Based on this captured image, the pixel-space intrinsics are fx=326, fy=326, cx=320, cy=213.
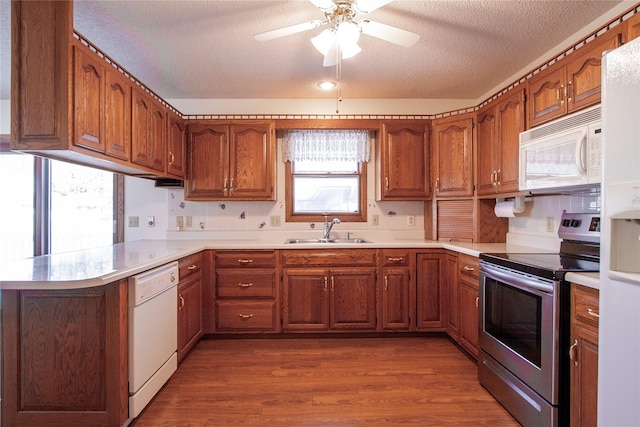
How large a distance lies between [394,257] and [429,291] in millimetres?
435

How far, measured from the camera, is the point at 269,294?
286 centimetres

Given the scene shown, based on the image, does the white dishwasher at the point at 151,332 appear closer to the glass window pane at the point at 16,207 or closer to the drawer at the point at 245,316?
the drawer at the point at 245,316

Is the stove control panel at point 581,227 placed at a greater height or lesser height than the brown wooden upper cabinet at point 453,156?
lesser

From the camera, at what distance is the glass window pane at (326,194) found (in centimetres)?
350

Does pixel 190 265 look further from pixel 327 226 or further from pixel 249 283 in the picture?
pixel 327 226

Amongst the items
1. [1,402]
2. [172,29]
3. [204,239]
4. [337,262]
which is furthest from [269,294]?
[172,29]

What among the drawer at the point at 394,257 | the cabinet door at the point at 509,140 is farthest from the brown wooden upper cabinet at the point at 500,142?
the drawer at the point at 394,257

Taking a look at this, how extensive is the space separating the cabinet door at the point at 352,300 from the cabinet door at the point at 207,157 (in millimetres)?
1399

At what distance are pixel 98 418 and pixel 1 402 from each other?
47cm

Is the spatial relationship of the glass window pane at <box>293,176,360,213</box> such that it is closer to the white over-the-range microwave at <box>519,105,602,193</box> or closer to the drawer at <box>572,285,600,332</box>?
the white over-the-range microwave at <box>519,105,602,193</box>

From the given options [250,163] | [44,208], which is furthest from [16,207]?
[250,163]

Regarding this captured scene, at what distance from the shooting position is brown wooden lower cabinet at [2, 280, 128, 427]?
156cm

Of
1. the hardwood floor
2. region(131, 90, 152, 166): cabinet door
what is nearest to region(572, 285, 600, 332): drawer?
the hardwood floor

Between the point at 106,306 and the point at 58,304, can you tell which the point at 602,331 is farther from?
the point at 58,304
